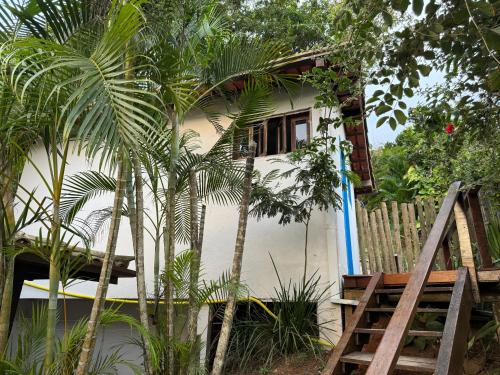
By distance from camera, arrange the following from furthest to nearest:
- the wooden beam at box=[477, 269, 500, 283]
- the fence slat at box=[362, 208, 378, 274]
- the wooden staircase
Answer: the fence slat at box=[362, 208, 378, 274]
the wooden beam at box=[477, 269, 500, 283]
the wooden staircase

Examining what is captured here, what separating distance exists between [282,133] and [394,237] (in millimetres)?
2397

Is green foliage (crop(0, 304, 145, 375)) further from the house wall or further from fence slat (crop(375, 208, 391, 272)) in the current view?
fence slat (crop(375, 208, 391, 272))

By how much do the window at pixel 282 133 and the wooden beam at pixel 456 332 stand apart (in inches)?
143

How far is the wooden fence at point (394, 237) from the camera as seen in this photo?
16.9 ft

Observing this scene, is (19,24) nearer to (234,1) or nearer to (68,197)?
(68,197)

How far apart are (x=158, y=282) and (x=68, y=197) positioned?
4.61ft

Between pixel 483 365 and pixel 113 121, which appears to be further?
pixel 483 365

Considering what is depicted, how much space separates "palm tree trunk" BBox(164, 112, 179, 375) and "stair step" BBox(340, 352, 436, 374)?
4.62 ft

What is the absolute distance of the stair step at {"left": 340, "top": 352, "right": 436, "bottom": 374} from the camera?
252 cm

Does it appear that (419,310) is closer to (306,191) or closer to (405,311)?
(405,311)

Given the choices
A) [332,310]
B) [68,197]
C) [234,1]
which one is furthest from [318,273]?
[234,1]

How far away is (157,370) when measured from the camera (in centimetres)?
321

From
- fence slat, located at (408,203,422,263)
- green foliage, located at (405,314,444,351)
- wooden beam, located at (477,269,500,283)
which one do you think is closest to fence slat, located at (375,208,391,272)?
fence slat, located at (408,203,422,263)

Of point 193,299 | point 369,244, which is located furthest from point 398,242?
point 193,299
